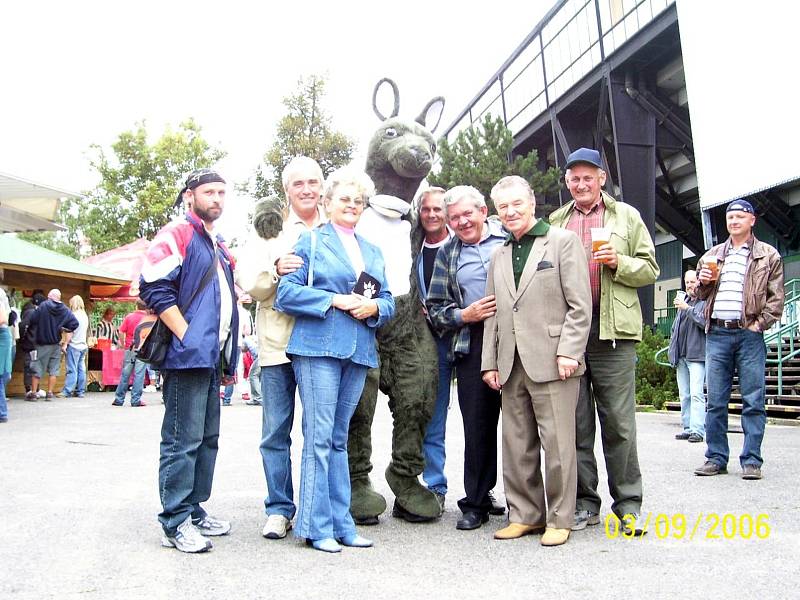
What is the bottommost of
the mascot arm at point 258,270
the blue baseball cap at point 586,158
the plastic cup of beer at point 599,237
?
the mascot arm at point 258,270

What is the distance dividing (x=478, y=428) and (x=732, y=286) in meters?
2.89

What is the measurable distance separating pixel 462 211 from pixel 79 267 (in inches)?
480

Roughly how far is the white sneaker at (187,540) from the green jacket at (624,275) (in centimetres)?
231

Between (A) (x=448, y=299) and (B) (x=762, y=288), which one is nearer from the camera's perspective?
(A) (x=448, y=299)

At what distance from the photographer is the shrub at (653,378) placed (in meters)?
13.6

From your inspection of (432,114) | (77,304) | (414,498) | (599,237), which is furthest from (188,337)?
(77,304)

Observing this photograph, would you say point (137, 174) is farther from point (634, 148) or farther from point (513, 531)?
point (513, 531)

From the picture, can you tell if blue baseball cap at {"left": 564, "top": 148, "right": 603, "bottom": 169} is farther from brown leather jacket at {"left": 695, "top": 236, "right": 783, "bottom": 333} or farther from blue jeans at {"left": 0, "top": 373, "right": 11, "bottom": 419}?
blue jeans at {"left": 0, "top": 373, "right": 11, "bottom": 419}

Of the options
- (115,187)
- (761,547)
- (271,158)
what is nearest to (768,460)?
(761,547)

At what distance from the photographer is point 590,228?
4.63 m

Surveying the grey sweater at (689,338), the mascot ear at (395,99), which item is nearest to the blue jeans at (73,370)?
the grey sweater at (689,338)

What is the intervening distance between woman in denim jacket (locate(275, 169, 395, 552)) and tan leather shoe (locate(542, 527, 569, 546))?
2.91ft

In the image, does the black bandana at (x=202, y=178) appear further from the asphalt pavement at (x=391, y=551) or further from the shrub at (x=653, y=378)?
the shrub at (x=653, y=378)

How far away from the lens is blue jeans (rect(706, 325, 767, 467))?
6.22 meters
